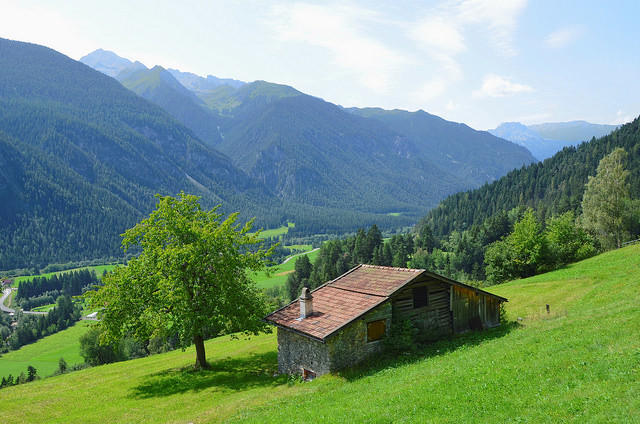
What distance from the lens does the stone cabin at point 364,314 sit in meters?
27.3

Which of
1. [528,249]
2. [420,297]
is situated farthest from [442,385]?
[528,249]

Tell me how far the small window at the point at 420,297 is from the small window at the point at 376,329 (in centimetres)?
317

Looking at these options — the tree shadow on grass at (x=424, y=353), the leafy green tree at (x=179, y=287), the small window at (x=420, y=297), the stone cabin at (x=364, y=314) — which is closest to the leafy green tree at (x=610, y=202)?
the stone cabin at (x=364, y=314)

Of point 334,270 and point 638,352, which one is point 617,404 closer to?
point 638,352

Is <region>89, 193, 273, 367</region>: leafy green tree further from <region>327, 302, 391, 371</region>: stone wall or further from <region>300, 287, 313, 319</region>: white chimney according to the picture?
<region>327, 302, 391, 371</region>: stone wall

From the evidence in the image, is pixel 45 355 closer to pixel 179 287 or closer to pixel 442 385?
pixel 179 287

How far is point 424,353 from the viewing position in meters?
27.9

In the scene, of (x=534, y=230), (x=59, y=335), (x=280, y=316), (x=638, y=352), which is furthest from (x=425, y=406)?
(x=59, y=335)

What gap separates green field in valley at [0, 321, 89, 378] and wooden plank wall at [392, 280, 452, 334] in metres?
92.9

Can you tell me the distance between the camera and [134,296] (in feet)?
108

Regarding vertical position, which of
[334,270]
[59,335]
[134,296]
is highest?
[134,296]

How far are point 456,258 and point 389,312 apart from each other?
311 feet

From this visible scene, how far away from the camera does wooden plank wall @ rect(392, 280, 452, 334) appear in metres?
29.8

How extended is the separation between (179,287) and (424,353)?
19168mm
